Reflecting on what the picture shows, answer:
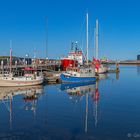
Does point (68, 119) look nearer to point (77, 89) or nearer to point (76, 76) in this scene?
point (77, 89)

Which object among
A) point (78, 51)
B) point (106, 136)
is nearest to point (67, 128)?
point (106, 136)

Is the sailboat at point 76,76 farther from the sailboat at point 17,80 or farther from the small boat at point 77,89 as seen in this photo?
the sailboat at point 17,80

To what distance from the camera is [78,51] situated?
362 feet

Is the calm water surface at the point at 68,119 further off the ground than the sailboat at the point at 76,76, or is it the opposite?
the sailboat at the point at 76,76

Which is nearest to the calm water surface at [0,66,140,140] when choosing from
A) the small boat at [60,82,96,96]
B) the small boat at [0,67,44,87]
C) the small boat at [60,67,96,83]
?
the small boat at [60,82,96,96]

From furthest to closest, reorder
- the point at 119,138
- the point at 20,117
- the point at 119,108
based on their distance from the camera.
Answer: the point at 119,108, the point at 20,117, the point at 119,138

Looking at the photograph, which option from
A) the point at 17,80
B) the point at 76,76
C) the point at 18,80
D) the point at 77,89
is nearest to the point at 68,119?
the point at 77,89

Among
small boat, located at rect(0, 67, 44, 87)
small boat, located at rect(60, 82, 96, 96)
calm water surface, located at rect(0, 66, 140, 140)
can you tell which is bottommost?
calm water surface, located at rect(0, 66, 140, 140)

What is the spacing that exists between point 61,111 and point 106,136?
1138cm

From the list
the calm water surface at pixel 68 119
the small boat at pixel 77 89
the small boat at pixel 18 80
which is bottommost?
the calm water surface at pixel 68 119

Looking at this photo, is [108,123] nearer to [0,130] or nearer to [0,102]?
[0,130]

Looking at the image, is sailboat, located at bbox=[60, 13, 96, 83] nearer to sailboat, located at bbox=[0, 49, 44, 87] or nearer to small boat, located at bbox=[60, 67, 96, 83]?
small boat, located at bbox=[60, 67, 96, 83]

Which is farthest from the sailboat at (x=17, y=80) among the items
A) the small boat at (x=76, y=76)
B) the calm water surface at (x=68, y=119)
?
the calm water surface at (x=68, y=119)

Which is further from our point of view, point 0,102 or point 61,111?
point 0,102
